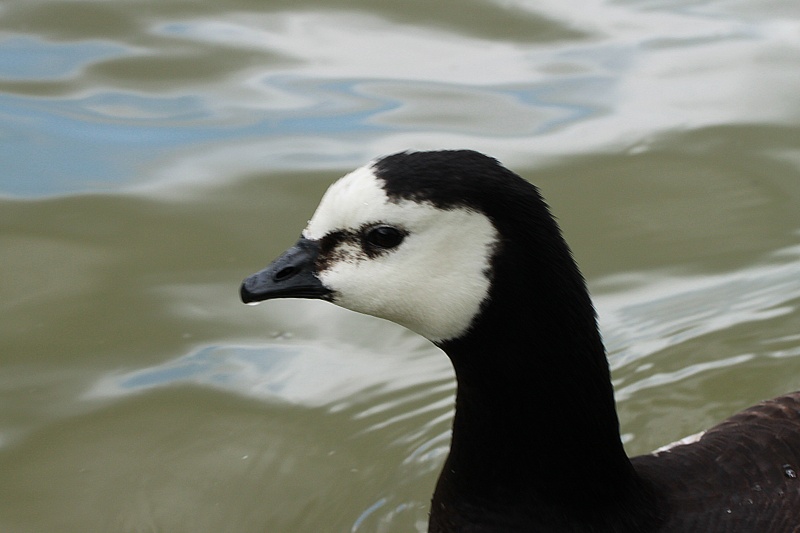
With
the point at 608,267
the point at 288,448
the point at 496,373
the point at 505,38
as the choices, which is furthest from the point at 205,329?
the point at 505,38

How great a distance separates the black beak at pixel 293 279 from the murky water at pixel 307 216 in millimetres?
1413

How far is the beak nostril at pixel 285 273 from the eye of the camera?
3603 mm

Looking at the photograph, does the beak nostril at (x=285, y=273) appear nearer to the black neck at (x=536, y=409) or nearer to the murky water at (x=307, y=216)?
the black neck at (x=536, y=409)

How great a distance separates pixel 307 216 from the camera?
6.49 meters

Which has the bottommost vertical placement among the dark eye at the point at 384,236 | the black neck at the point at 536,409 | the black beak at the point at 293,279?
the black neck at the point at 536,409

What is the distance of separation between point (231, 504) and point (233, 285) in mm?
1456

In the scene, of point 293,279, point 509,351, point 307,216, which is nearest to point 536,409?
point 509,351

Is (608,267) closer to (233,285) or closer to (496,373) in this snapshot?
(233,285)

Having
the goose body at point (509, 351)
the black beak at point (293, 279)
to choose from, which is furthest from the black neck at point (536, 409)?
the black beak at point (293, 279)

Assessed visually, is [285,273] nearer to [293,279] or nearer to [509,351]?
[293,279]

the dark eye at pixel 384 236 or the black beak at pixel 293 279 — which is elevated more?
the dark eye at pixel 384 236

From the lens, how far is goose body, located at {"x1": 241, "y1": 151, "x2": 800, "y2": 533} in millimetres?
3322

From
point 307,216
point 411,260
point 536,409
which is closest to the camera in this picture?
point 411,260

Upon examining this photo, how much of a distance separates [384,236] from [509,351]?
48 centimetres
